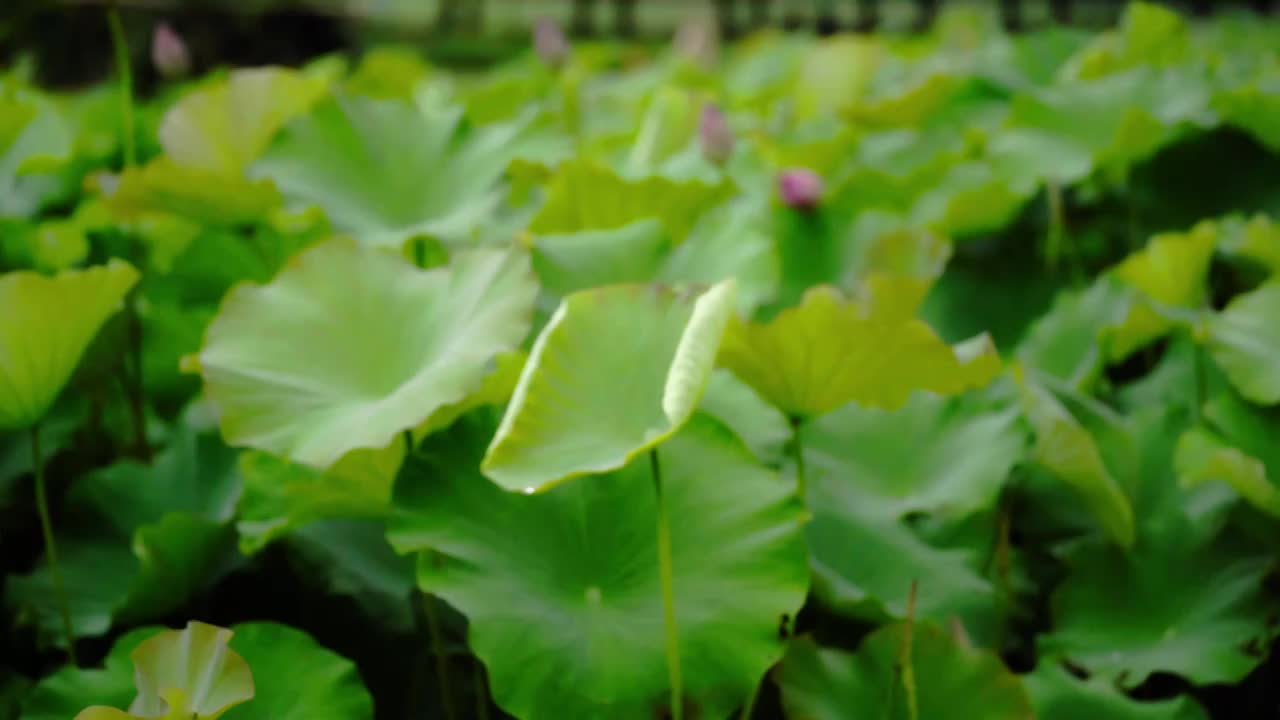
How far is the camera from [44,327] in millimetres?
660

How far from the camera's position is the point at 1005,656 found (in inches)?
31.4

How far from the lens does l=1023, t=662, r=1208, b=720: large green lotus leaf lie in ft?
2.28

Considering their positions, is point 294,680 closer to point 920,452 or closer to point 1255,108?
point 920,452

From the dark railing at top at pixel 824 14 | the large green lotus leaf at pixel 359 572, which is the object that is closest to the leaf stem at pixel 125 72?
the large green lotus leaf at pixel 359 572

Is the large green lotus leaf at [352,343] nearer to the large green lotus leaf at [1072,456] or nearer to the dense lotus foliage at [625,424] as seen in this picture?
the dense lotus foliage at [625,424]

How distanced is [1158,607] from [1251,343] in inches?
7.3

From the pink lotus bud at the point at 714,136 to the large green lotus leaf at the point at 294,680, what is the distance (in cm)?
59

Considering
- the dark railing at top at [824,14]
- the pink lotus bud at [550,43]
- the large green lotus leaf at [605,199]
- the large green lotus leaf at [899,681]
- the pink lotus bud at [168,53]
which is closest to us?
the large green lotus leaf at [899,681]

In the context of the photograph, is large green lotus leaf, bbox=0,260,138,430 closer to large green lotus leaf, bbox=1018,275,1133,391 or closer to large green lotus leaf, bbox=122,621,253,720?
large green lotus leaf, bbox=122,621,253,720

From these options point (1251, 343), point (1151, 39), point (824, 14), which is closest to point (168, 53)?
point (1251, 343)

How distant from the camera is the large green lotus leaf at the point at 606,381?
52 cm

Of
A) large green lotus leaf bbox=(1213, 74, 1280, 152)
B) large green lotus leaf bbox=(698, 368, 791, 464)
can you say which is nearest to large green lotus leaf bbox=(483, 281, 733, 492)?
large green lotus leaf bbox=(698, 368, 791, 464)

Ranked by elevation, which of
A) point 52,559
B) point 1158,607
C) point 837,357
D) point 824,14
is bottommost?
point 824,14

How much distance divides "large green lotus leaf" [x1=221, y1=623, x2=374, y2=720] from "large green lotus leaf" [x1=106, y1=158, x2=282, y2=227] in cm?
35
